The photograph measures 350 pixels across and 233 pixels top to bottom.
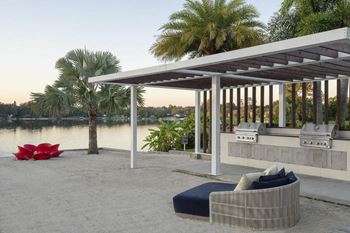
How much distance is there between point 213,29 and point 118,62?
4369mm

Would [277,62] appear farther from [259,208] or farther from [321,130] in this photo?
[259,208]

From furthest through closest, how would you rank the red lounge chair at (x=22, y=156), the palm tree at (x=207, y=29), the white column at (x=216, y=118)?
the palm tree at (x=207, y=29)
the red lounge chair at (x=22, y=156)
the white column at (x=216, y=118)

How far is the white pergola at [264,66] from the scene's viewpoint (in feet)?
17.8

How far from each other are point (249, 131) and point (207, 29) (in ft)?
20.7

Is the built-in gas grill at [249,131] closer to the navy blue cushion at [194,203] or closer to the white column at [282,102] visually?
the white column at [282,102]

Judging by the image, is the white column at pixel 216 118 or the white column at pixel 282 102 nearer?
the white column at pixel 216 118

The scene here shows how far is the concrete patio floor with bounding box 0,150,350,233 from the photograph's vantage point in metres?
5.08

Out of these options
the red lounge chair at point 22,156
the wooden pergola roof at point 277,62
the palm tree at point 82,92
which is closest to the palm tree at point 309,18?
the wooden pergola roof at point 277,62

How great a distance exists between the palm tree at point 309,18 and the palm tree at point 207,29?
96cm

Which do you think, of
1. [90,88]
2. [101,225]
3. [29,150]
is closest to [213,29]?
[90,88]

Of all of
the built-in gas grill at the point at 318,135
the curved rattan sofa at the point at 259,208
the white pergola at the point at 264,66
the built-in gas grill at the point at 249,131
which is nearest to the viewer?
the curved rattan sofa at the point at 259,208

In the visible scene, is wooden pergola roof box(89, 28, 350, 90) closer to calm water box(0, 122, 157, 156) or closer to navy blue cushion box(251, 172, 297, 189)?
navy blue cushion box(251, 172, 297, 189)

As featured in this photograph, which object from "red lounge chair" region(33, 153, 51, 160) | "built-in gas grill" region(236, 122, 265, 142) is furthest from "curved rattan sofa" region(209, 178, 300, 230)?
"red lounge chair" region(33, 153, 51, 160)

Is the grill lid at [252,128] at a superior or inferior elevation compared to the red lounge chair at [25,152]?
superior
